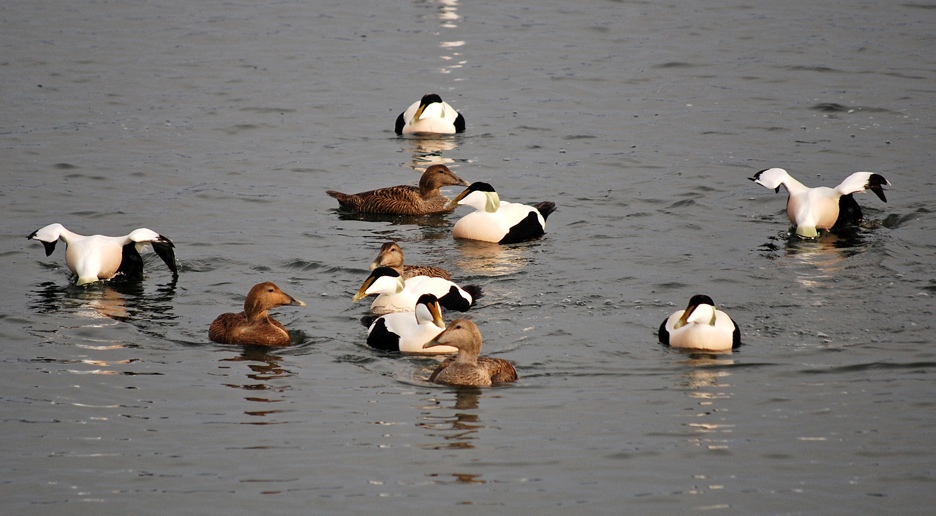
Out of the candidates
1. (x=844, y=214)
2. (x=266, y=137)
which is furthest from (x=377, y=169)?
(x=844, y=214)

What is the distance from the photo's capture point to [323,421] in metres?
8.45

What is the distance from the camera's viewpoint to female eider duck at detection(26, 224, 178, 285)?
1202 centimetres

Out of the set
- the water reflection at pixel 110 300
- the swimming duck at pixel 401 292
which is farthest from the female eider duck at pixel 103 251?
the swimming duck at pixel 401 292

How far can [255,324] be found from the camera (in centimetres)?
1023

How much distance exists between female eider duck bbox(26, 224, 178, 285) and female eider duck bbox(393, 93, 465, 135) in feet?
22.6

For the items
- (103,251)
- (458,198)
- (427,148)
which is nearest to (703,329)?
(458,198)

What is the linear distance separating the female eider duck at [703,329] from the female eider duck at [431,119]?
29.9ft

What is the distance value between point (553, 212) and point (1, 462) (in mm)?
8443

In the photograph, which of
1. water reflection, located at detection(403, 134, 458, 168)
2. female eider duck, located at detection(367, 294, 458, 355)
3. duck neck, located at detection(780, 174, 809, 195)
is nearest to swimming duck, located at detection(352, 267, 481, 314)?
female eider duck, located at detection(367, 294, 458, 355)

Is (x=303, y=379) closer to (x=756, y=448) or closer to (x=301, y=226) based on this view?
(x=756, y=448)

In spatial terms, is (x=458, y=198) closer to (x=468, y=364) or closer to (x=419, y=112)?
(x=419, y=112)

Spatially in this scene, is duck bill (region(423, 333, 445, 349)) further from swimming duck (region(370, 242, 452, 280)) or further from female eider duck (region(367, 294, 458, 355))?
swimming duck (region(370, 242, 452, 280))

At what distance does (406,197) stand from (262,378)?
5820 millimetres

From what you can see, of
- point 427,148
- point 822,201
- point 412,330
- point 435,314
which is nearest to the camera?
point 435,314
